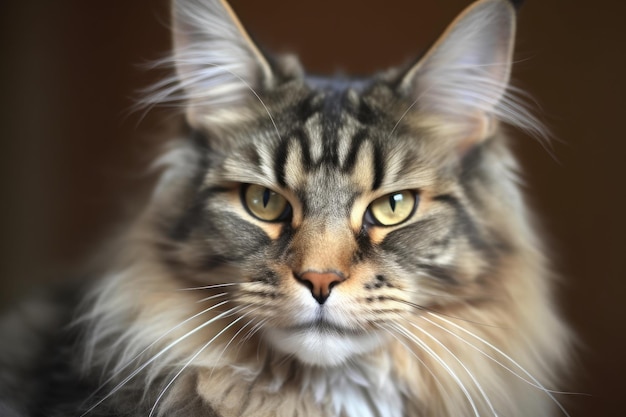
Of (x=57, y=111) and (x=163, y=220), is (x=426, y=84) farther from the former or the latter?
(x=57, y=111)

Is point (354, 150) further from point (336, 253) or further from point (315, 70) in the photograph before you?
point (315, 70)

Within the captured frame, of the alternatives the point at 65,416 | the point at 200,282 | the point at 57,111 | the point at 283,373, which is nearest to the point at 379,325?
the point at 283,373

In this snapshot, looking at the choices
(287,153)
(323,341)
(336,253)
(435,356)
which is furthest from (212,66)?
(435,356)

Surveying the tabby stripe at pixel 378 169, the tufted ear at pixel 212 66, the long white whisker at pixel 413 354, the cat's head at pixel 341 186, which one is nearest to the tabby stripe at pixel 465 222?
the cat's head at pixel 341 186

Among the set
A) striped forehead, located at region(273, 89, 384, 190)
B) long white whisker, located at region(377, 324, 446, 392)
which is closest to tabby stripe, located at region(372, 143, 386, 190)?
striped forehead, located at region(273, 89, 384, 190)

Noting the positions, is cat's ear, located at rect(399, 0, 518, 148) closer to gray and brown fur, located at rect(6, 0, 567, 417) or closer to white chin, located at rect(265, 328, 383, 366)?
gray and brown fur, located at rect(6, 0, 567, 417)
